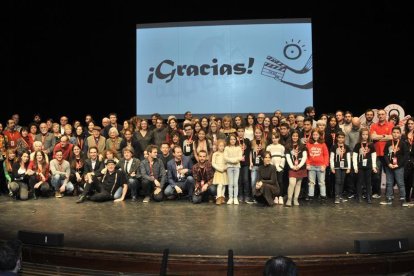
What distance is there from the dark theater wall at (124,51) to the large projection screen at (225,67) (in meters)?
0.59

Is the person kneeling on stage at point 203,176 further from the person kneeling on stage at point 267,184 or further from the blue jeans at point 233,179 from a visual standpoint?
the person kneeling on stage at point 267,184

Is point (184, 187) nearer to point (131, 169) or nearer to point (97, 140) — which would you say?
point (131, 169)

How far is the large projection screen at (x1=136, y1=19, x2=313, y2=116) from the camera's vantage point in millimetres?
9352

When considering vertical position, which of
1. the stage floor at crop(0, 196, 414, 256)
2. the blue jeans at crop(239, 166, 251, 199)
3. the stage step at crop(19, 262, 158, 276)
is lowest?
the stage step at crop(19, 262, 158, 276)

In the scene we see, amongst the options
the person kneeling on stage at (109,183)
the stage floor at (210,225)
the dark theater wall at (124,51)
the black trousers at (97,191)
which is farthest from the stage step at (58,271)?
the dark theater wall at (124,51)

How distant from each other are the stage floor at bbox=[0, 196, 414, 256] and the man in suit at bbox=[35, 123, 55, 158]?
1.19 metres

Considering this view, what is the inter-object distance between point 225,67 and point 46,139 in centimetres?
381

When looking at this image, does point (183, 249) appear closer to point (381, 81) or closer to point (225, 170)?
point (225, 170)

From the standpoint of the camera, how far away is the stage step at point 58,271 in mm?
4117

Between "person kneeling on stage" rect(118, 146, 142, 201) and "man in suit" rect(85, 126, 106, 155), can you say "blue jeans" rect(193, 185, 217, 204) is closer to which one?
"person kneeling on stage" rect(118, 146, 142, 201)

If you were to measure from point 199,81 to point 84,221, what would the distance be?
476 centimetres

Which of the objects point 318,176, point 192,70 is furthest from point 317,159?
point 192,70

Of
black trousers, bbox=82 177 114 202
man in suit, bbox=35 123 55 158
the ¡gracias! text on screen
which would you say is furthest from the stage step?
the ¡gracias! text on screen

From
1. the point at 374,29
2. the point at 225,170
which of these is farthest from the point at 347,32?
the point at 225,170
